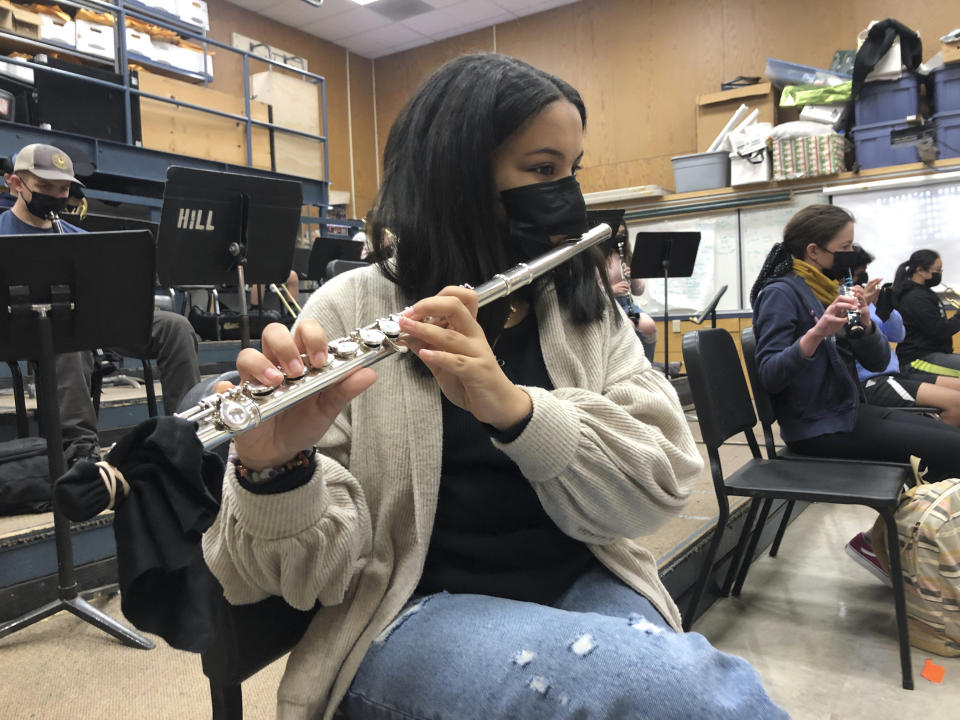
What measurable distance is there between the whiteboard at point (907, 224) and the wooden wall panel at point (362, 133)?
4924mm

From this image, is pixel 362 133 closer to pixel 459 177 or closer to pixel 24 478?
pixel 24 478

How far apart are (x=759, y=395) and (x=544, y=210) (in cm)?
155

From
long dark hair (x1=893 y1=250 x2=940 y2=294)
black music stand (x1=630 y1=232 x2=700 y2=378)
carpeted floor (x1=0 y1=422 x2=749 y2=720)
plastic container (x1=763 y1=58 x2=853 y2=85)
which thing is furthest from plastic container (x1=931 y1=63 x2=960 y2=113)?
carpeted floor (x1=0 y1=422 x2=749 y2=720)

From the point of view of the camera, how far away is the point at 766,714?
0.59 m

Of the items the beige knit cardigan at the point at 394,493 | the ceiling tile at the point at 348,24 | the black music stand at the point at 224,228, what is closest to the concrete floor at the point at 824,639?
the beige knit cardigan at the point at 394,493

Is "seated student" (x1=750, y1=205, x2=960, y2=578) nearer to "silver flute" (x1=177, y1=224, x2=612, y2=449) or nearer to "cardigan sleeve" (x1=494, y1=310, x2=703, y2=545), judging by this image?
"cardigan sleeve" (x1=494, y1=310, x2=703, y2=545)

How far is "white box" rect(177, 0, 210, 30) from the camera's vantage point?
19.2 feet

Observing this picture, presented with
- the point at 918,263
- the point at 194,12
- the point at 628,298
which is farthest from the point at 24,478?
the point at 194,12

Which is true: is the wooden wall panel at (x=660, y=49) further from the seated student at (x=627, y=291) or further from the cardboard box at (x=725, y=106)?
the seated student at (x=627, y=291)

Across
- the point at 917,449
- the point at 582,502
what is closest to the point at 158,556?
the point at 582,502

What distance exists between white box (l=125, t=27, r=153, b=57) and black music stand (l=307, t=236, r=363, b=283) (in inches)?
97.6

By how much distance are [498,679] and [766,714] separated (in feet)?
0.75

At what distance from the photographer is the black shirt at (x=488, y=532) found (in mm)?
820

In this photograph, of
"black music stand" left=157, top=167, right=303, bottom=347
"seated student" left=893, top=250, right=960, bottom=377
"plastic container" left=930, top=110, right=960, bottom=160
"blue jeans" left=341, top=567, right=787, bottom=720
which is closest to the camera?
"blue jeans" left=341, top=567, right=787, bottom=720
